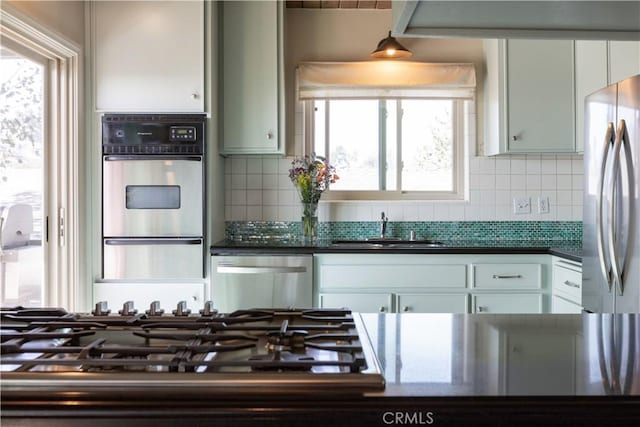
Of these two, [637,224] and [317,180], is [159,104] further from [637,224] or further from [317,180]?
[637,224]

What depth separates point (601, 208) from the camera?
2516 millimetres

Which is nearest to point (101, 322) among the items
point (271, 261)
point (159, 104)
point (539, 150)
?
point (271, 261)

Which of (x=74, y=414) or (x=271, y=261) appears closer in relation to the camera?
(x=74, y=414)

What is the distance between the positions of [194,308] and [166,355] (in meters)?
2.15

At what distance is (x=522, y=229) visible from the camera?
368 centimetres

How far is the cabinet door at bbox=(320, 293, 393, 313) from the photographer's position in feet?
10.1

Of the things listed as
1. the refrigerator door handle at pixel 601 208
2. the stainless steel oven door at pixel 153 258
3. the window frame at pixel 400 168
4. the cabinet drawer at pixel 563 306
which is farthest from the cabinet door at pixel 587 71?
the stainless steel oven door at pixel 153 258

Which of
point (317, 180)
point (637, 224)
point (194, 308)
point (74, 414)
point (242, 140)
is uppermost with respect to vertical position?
point (242, 140)

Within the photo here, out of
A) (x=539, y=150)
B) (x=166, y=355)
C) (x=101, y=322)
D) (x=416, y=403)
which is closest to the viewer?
(x=416, y=403)

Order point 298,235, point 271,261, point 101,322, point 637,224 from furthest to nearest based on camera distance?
point 298,235, point 271,261, point 637,224, point 101,322

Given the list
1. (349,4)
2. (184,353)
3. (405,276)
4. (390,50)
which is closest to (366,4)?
(349,4)

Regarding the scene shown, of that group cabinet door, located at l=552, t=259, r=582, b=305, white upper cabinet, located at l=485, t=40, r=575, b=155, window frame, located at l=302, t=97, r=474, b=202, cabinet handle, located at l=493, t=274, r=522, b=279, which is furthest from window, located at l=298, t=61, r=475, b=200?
cabinet door, located at l=552, t=259, r=582, b=305

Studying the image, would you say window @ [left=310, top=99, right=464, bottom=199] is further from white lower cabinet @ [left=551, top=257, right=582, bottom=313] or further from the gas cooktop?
the gas cooktop

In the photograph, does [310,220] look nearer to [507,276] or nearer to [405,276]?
[405,276]
